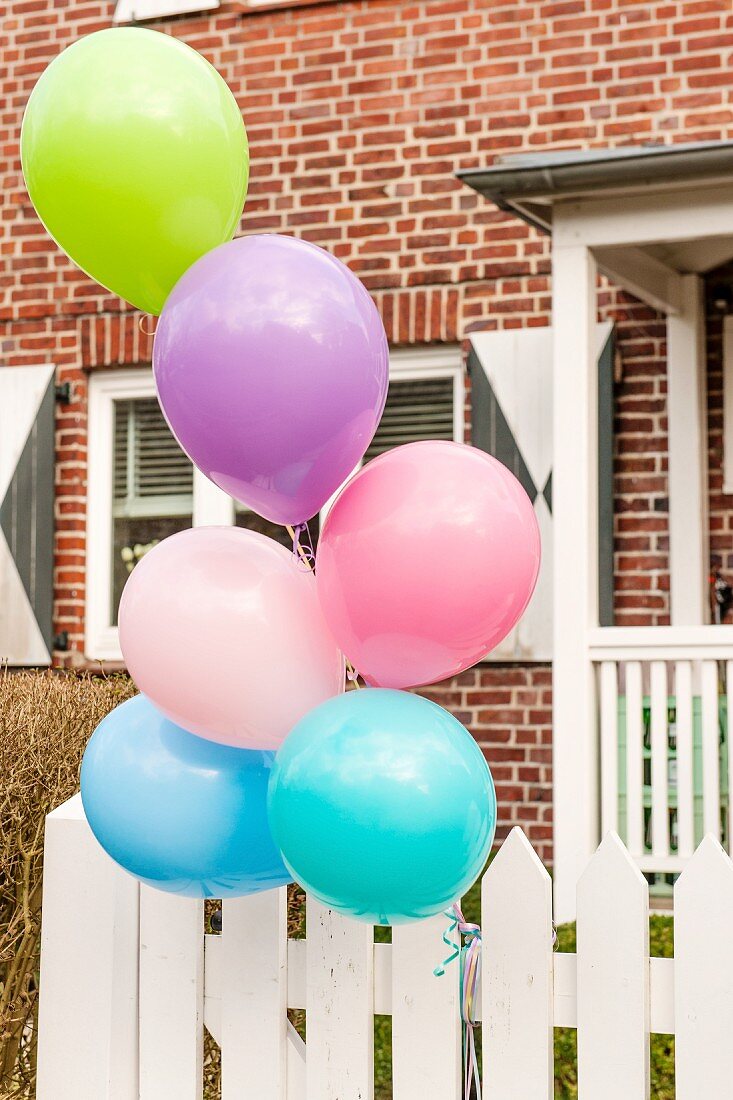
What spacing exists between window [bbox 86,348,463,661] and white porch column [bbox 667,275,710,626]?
1.46 meters

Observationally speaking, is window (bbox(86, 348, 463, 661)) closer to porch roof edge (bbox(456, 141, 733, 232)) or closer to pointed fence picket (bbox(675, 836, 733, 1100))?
porch roof edge (bbox(456, 141, 733, 232))

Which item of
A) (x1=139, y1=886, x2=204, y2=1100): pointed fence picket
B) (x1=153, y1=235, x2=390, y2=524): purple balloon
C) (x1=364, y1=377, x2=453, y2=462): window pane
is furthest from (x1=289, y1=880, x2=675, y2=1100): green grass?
(x1=364, y1=377, x2=453, y2=462): window pane

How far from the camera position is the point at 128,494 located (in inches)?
274

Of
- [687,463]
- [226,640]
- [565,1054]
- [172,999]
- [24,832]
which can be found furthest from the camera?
[687,463]

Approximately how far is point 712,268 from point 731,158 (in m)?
1.37

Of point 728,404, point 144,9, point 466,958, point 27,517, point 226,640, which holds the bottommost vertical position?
point 466,958

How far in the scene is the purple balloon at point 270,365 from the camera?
1.73 meters

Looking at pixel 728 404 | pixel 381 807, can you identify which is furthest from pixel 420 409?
pixel 381 807

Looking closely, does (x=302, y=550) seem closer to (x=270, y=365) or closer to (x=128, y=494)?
(x=270, y=365)

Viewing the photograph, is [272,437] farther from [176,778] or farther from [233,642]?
[176,778]

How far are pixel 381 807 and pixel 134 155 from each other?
0.92 metres

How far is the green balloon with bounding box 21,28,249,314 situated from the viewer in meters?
1.83

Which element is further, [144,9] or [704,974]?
[144,9]

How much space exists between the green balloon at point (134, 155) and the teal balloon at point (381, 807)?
686 mm
